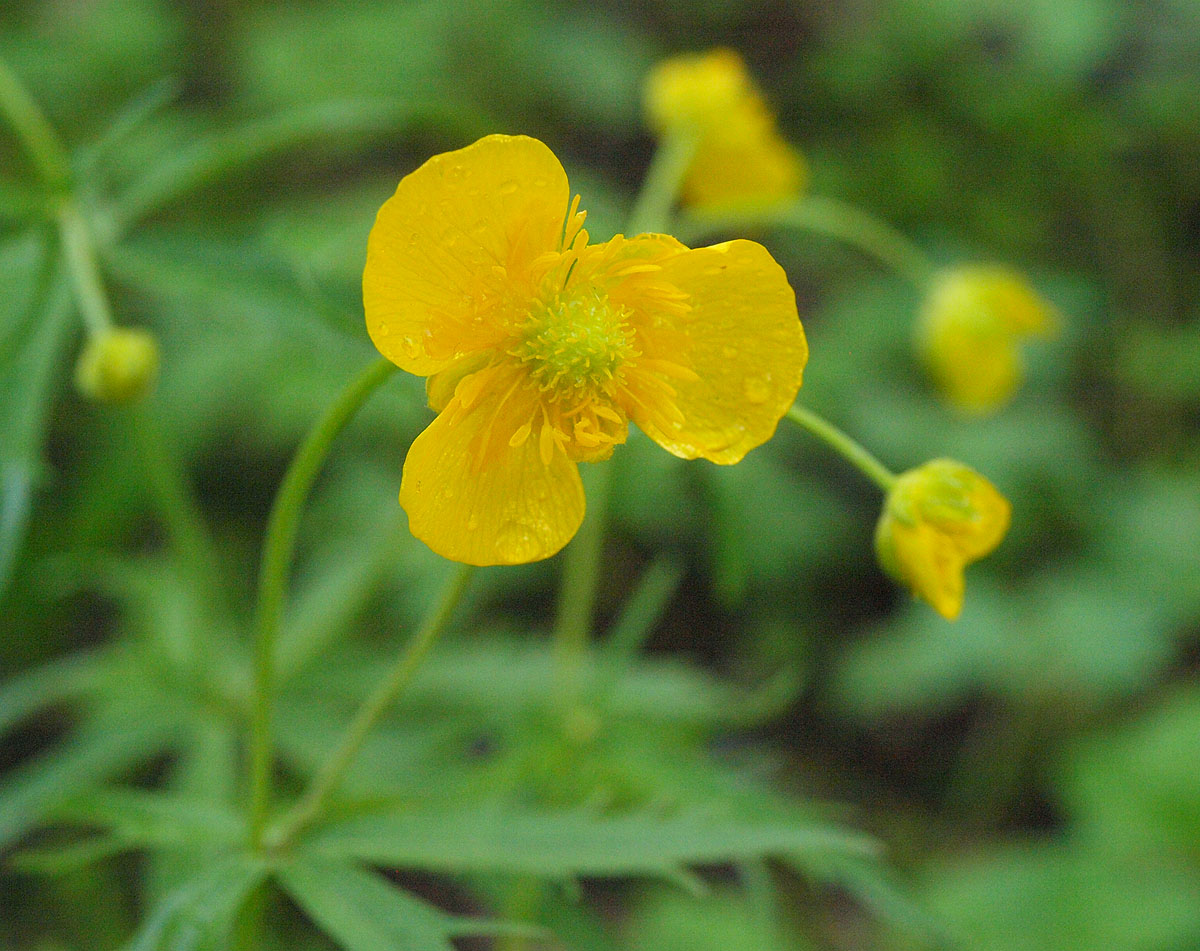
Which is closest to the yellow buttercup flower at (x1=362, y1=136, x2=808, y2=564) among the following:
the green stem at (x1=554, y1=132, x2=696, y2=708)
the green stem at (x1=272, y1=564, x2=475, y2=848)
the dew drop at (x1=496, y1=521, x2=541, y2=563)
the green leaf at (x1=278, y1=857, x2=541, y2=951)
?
the dew drop at (x1=496, y1=521, x2=541, y2=563)

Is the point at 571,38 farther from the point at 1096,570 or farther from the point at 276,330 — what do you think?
the point at 276,330

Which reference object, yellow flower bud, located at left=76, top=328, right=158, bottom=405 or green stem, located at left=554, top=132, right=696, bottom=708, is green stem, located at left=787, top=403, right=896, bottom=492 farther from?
yellow flower bud, located at left=76, top=328, right=158, bottom=405

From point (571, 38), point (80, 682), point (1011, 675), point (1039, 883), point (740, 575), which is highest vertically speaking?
point (571, 38)

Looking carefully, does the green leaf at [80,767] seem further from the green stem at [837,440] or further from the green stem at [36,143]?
the green stem at [837,440]

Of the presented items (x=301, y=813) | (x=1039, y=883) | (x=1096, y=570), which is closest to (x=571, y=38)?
(x=1096, y=570)

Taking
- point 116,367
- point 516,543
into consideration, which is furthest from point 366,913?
point 116,367

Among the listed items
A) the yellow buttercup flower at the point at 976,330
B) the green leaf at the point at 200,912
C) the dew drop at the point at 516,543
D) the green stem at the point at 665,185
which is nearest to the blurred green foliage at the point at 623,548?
the green leaf at the point at 200,912

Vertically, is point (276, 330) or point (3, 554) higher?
point (276, 330)
